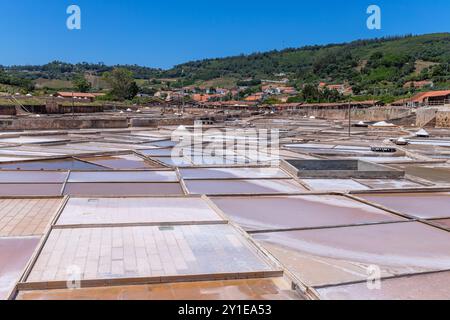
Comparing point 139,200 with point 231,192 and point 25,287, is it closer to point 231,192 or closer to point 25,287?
point 231,192

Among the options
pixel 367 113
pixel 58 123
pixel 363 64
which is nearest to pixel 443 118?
pixel 367 113

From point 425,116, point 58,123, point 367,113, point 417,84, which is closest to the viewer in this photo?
point 58,123

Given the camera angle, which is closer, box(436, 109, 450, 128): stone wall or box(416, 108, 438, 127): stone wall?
box(436, 109, 450, 128): stone wall

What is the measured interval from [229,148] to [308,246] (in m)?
15.1

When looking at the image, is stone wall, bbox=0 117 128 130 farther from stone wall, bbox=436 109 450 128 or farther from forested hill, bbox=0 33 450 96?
forested hill, bbox=0 33 450 96

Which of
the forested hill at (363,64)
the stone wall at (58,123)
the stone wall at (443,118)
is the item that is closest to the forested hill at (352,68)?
the forested hill at (363,64)

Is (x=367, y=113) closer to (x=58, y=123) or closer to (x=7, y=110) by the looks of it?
(x=58, y=123)

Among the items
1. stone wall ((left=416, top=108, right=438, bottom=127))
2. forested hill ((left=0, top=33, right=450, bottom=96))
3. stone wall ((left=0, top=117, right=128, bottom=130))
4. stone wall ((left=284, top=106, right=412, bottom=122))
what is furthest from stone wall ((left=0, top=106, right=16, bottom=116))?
stone wall ((left=416, top=108, right=438, bottom=127))

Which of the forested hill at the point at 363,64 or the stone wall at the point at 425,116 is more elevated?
the forested hill at the point at 363,64

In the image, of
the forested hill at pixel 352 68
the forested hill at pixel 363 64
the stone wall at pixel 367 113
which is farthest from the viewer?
the forested hill at pixel 363 64

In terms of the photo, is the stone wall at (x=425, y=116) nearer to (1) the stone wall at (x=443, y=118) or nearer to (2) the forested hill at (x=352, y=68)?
(1) the stone wall at (x=443, y=118)

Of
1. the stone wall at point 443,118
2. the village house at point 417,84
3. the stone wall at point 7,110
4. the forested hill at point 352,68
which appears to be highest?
the forested hill at point 352,68

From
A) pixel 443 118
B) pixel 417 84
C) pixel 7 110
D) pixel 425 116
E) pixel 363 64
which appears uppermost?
pixel 363 64
